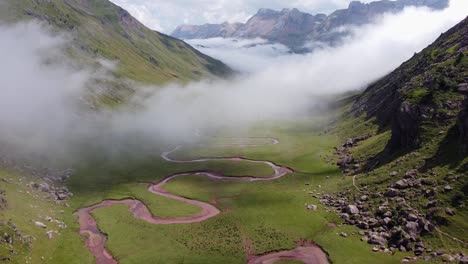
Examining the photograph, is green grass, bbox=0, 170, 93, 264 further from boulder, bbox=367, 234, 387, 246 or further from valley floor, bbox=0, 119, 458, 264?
boulder, bbox=367, 234, 387, 246

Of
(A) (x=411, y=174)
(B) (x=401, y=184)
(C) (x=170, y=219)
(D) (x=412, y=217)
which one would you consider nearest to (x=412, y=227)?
(D) (x=412, y=217)

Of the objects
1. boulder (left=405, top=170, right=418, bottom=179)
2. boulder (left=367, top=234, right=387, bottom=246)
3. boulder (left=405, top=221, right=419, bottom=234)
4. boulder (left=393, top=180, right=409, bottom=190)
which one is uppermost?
boulder (left=405, top=170, right=418, bottom=179)

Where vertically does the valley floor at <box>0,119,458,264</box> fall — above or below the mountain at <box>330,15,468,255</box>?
below

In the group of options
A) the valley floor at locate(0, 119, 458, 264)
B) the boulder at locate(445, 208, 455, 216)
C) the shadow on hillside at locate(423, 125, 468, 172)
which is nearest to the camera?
the boulder at locate(445, 208, 455, 216)

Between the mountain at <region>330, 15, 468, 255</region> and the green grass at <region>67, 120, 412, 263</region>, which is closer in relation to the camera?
the mountain at <region>330, 15, 468, 255</region>

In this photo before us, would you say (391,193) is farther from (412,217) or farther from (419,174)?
(412,217)

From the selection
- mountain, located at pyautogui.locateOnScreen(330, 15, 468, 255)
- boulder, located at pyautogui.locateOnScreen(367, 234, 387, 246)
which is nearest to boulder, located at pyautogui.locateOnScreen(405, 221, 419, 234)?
mountain, located at pyautogui.locateOnScreen(330, 15, 468, 255)

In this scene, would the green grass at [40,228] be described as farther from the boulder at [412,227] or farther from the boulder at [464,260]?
the boulder at [464,260]

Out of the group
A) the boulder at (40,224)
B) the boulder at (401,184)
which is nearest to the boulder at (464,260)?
the boulder at (401,184)
